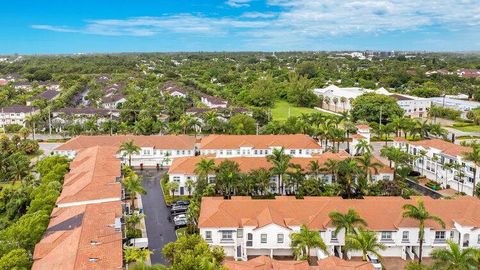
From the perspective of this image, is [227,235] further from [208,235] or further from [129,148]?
[129,148]

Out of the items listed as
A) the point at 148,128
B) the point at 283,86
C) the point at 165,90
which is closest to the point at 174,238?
the point at 148,128

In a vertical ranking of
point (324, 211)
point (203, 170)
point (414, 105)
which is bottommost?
point (324, 211)

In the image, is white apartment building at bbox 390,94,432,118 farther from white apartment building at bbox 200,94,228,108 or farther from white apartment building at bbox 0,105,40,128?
white apartment building at bbox 0,105,40,128

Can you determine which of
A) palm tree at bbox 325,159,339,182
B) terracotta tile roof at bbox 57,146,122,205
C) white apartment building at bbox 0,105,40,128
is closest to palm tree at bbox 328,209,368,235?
palm tree at bbox 325,159,339,182

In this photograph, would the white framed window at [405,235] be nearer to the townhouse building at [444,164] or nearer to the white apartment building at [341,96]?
the townhouse building at [444,164]

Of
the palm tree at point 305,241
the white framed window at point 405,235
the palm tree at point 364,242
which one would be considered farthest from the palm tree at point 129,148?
the white framed window at point 405,235

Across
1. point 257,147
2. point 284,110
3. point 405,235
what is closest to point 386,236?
point 405,235
